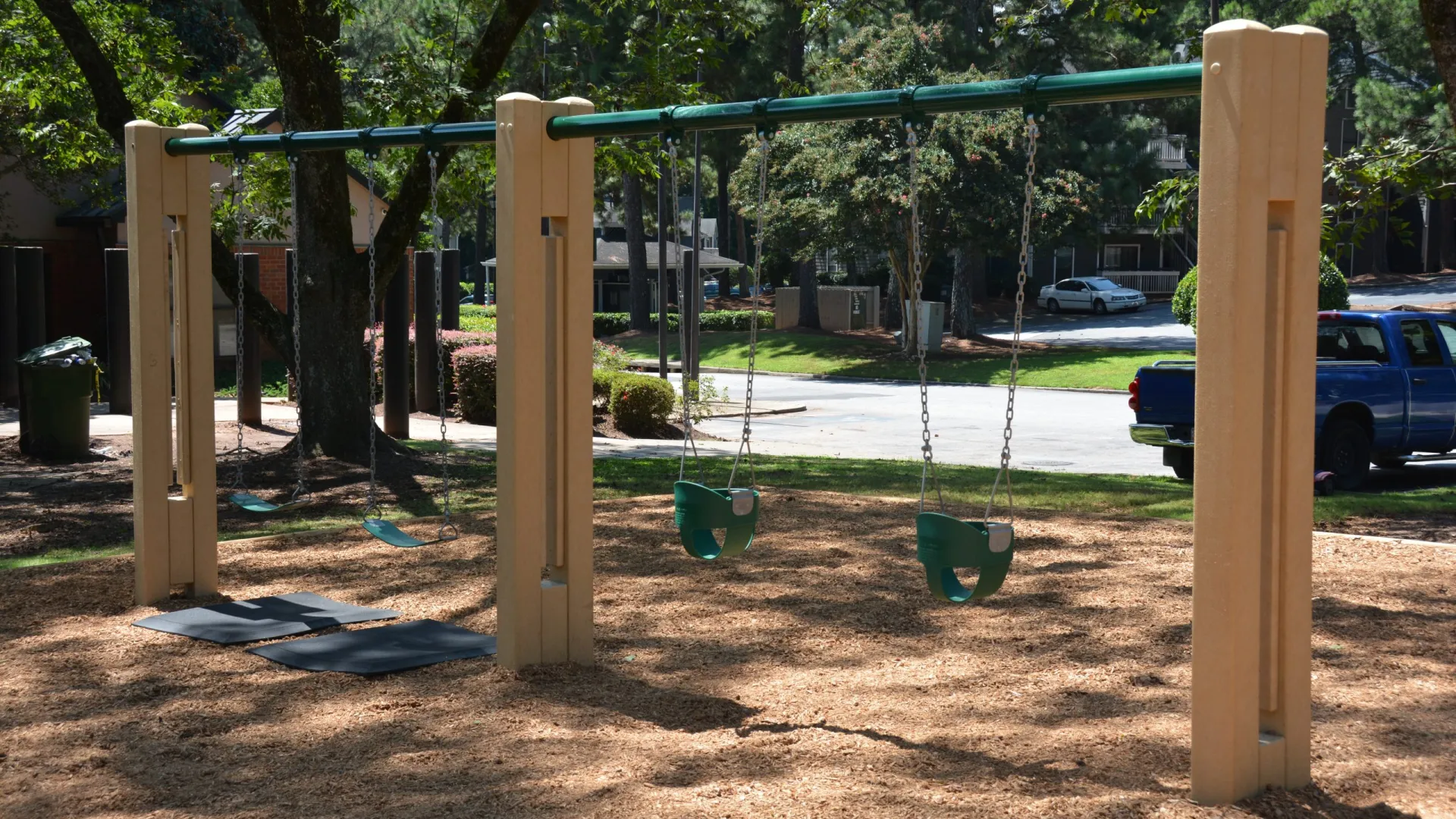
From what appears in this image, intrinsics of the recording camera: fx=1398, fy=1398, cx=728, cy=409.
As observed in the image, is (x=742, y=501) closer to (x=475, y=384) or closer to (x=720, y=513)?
(x=720, y=513)

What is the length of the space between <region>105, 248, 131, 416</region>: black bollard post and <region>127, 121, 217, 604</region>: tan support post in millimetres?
11244

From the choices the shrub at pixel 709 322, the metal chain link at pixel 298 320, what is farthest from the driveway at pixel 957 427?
the shrub at pixel 709 322

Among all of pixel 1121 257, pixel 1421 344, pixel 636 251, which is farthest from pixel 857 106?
pixel 1121 257

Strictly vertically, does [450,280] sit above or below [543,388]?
above

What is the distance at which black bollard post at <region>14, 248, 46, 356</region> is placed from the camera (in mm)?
19125

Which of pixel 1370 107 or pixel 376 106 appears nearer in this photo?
pixel 376 106

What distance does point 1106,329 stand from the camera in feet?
147

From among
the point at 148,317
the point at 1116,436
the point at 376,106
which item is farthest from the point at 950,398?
the point at 148,317

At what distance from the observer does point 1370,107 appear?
4247 cm

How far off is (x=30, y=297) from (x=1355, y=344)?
55.2 feet

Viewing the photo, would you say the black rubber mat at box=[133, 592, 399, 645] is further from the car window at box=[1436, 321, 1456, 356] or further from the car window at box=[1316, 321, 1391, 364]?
the car window at box=[1436, 321, 1456, 356]

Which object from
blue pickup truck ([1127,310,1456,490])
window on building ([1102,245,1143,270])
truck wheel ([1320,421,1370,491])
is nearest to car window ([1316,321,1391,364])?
blue pickup truck ([1127,310,1456,490])

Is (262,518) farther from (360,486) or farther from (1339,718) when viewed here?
(1339,718)

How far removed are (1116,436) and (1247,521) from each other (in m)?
16.5
